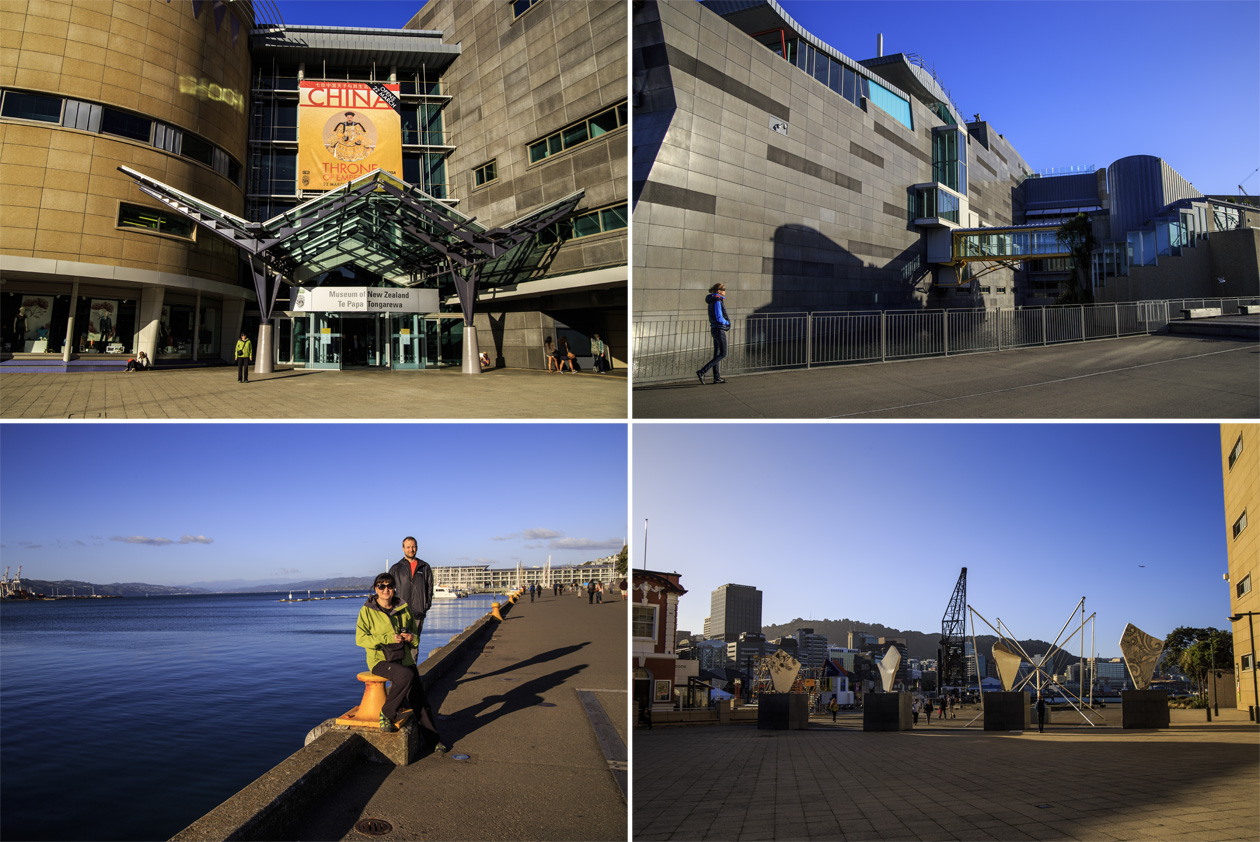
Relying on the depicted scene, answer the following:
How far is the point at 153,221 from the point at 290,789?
80.3ft

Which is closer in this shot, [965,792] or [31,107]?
[965,792]

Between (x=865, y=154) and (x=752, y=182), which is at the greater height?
(x=865, y=154)

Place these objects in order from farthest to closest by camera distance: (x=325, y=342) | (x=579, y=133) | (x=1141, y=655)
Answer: (x=325, y=342)
(x=579, y=133)
(x=1141, y=655)

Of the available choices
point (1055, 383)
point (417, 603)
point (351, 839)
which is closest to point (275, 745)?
point (417, 603)

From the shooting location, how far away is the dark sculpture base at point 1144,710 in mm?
13180

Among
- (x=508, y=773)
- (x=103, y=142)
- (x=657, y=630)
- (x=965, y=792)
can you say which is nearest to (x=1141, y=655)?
(x=657, y=630)

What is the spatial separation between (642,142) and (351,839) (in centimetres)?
1749

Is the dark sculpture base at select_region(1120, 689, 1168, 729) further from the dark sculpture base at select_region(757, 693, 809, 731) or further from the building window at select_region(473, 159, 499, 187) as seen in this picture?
the building window at select_region(473, 159, 499, 187)

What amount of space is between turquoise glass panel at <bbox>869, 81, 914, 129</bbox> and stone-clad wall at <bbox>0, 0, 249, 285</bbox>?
28109 mm

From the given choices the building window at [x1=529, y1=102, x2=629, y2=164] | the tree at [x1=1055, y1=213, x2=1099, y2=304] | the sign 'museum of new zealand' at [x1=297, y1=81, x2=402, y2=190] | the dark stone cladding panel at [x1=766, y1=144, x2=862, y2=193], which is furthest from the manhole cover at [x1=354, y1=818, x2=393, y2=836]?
the tree at [x1=1055, y1=213, x2=1099, y2=304]

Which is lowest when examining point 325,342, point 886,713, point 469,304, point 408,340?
point 886,713

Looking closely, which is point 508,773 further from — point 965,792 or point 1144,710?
point 1144,710

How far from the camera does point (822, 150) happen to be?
2667 centimetres

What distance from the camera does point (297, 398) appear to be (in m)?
11.8
